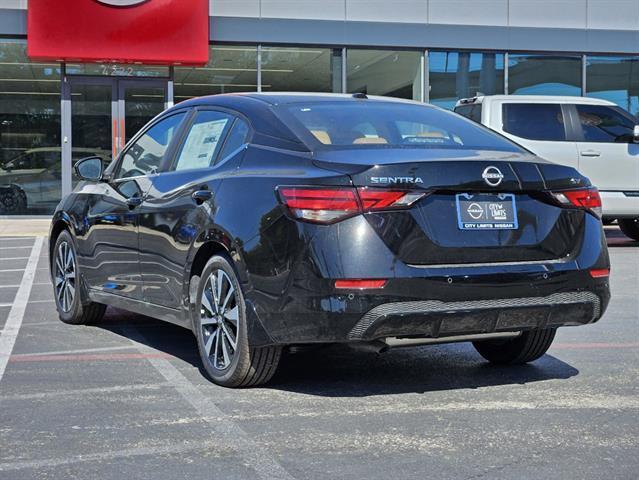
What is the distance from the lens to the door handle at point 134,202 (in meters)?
6.20

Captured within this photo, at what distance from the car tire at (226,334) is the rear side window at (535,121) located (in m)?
9.34

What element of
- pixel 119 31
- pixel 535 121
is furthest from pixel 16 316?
pixel 119 31

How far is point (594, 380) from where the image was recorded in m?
5.50

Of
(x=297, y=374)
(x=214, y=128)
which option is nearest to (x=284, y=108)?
(x=214, y=128)

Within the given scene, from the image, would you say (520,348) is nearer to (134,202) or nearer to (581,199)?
(581,199)

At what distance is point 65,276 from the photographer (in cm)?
750

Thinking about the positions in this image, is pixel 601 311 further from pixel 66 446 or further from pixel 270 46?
pixel 270 46

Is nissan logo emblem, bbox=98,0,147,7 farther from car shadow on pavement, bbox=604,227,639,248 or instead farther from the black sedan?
the black sedan

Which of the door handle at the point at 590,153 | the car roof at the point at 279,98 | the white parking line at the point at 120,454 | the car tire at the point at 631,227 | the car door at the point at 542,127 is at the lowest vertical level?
the white parking line at the point at 120,454

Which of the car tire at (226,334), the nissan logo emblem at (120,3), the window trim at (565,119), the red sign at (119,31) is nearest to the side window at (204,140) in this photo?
the car tire at (226,334)

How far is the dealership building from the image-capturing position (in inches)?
733

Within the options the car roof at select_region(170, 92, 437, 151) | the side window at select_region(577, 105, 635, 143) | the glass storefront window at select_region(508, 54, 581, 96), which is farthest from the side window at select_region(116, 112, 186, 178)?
the glass storefront window at select_region(508, 54, 581, 96)

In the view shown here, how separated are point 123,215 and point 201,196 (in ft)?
3.81

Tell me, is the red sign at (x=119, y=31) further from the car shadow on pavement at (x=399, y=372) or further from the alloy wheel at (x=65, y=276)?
the car shadow on pavement at (x=399, y=372)
